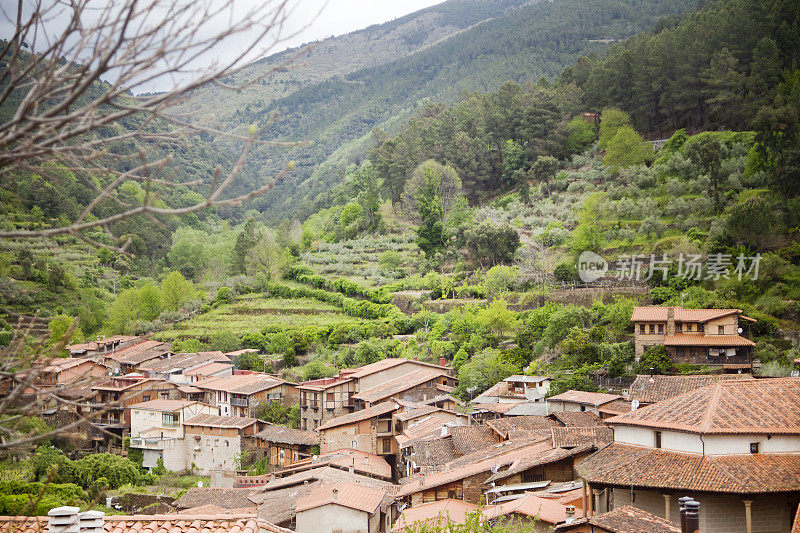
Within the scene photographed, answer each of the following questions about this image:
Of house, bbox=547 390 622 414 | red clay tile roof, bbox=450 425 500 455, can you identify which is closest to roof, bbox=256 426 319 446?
red clay tile roof, bbox=450 425 500 455

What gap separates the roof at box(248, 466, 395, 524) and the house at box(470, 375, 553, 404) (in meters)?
5.68

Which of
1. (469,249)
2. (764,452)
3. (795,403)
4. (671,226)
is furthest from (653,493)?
(469,249)

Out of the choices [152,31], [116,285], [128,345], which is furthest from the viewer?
[116,285]

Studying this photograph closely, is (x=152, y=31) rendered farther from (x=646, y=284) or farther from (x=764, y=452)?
(x=646, y=284)

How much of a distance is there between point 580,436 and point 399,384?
48.0 feet

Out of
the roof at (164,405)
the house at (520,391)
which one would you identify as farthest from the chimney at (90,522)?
the roof at (164,405)

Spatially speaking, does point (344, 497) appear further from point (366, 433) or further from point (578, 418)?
point (366, 433)

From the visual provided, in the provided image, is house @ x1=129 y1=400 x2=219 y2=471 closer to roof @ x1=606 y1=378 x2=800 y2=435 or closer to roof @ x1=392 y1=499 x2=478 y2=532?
roof @ x1=392 y1=499 x2=478 y2=532

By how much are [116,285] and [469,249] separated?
3064cm

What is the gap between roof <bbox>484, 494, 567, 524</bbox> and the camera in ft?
47.2

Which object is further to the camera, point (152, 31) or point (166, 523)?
point (166, 523)

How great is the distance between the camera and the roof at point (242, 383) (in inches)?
1404

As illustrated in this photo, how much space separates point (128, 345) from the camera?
4634 cm

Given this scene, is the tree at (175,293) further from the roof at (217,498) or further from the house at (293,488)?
the house at (293,488)
